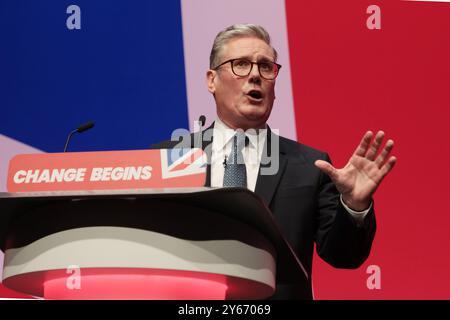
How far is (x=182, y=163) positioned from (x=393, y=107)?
188 centimetres

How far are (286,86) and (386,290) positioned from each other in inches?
36.8

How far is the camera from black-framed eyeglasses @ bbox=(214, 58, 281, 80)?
7.49 ft

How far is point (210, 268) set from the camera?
4.02ft

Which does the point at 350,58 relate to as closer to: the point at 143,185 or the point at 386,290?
the point at 386,290

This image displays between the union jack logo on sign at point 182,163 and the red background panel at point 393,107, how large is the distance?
1.61m

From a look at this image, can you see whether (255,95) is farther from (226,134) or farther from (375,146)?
(375,146)

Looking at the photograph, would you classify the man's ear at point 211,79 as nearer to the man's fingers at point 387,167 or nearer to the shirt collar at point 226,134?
the shirt collar at point 226,134

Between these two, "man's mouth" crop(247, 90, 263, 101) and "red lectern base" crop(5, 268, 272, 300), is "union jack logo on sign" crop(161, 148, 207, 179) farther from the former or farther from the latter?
"man's mouth" crop(247, 90, 263, 101)

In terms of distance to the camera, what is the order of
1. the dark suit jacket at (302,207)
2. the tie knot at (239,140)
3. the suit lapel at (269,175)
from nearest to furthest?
the dark suit jacket at (302,207) → the suit lapel at (269,175) → the tie knot at (239,140)

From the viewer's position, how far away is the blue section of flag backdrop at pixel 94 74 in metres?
2.96

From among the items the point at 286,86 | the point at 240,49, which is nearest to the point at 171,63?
the point at 286,86

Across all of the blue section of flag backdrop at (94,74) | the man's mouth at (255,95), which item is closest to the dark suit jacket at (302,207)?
the man's mouth at (255,95)

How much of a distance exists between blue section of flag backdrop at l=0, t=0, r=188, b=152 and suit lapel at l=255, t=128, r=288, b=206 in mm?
810

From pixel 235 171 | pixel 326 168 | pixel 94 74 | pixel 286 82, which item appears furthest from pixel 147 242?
pixel 94 74
